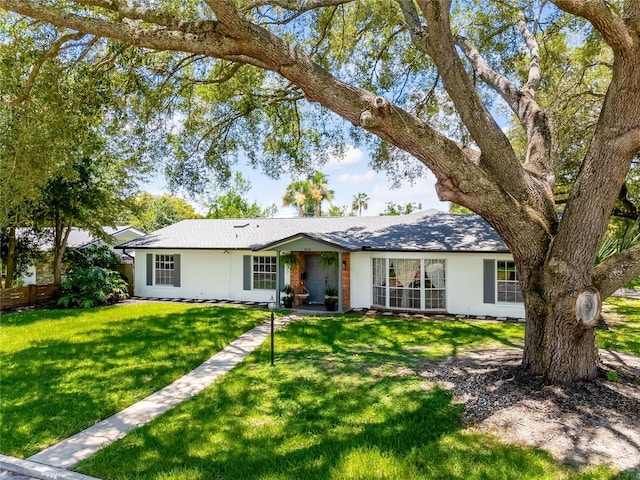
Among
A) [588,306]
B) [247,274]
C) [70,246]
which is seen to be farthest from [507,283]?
[70,246]

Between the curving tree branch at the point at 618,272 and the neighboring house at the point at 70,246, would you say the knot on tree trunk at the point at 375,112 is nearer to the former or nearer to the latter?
the curving tree branch at the point at 618,272

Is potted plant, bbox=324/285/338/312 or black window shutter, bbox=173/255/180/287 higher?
black window shutter, bbox=173/255/180/287

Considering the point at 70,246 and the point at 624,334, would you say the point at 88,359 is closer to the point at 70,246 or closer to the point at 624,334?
the point at 624,334

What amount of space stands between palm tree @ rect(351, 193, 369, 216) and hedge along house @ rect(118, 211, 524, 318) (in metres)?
25.7

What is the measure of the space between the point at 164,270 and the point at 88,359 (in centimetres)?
1051

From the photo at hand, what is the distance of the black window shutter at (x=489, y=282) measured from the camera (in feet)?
44.7

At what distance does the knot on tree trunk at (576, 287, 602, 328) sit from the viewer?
5.40 meters

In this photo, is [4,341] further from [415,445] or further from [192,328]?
[415,445]

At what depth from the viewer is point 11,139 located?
307 inches

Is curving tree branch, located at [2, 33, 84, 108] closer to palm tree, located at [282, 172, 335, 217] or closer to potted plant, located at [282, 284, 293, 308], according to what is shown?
potted plant, located at [282, 284, 293, 308]

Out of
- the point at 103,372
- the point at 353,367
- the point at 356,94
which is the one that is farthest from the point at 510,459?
the point at 103,372

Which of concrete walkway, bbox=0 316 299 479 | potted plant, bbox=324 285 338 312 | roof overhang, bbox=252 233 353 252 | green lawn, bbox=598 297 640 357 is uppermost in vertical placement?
roof overhang, bbox=252 233 353 252

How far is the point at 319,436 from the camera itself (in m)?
4.90

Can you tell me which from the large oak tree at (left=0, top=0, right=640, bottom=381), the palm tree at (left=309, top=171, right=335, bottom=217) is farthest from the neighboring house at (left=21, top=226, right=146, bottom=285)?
the palm tree at (left=309, top=171, right=335, bottom=217)
